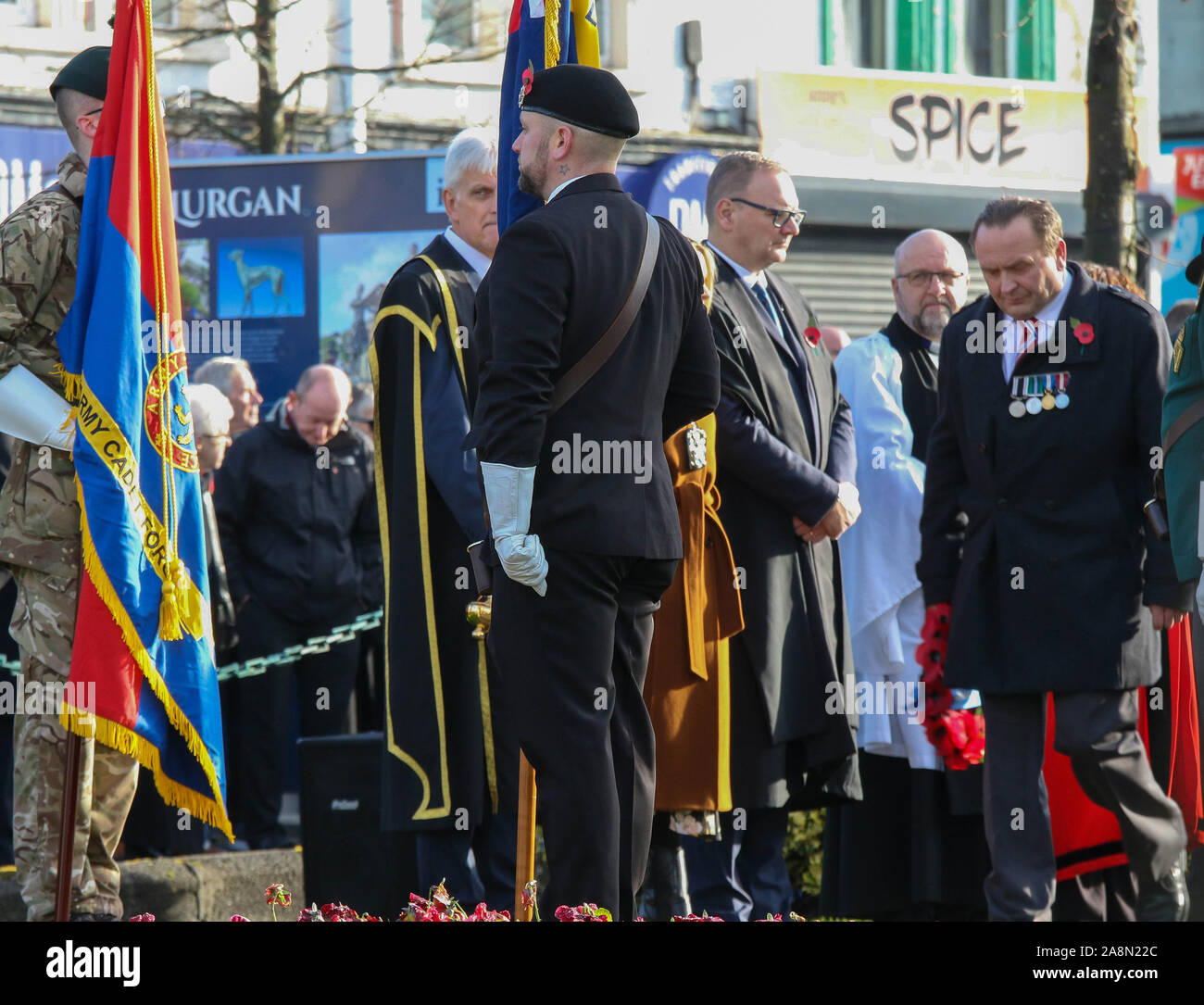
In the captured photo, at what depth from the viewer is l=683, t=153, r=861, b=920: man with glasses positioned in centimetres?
588

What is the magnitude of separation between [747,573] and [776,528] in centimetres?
17

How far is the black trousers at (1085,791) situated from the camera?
566 centimetres

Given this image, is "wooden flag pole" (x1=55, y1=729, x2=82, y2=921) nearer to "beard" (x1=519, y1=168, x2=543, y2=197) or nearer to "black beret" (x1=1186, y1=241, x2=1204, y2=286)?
"beard" (x1=519, y1=168, x2=543, y2=197)

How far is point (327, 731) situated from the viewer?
8.95 meters

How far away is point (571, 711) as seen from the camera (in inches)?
177

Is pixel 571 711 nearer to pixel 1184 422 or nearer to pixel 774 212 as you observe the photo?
pixel 1184 422

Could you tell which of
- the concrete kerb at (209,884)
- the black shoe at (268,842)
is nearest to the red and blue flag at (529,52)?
the concrete kerb at (209,884)

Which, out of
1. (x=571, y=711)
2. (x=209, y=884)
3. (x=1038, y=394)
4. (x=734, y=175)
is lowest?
(x=209, y=884)

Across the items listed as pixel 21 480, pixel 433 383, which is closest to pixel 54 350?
pixel 21 480

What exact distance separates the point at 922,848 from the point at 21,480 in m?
3.23

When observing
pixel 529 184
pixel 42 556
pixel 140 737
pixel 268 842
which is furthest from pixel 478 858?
pixel 268 842
